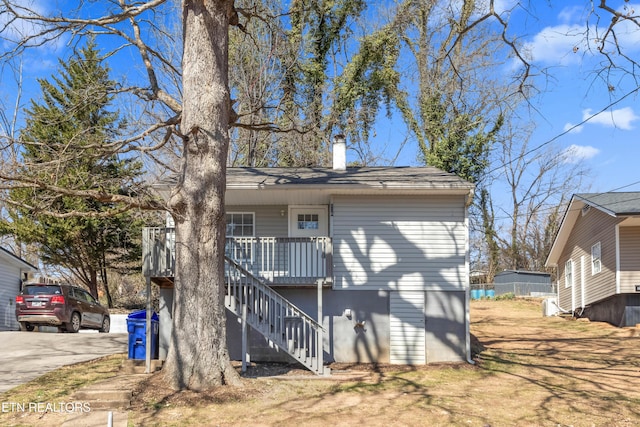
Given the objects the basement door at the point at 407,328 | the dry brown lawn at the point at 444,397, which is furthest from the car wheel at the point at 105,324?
the basement door at the point at 407,328

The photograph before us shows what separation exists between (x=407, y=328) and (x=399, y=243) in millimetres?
2050

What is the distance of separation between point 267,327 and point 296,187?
3.28 m

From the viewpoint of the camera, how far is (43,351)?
14.2 metres

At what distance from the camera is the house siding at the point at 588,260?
19453 millimetres

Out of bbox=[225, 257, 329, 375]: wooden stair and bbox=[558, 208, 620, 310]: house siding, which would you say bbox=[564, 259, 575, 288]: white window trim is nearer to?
bbox=[558, 208, 620, 310]: house siding

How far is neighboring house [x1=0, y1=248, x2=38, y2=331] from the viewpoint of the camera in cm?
2405

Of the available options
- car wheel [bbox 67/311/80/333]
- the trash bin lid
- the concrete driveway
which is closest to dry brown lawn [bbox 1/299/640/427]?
the trash bin lid

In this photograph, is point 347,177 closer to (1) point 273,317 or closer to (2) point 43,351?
(1) point 273,317

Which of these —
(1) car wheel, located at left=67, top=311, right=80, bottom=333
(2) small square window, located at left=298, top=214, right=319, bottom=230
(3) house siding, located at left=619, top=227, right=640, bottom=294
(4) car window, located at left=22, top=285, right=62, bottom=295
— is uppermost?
(2) small square window, located at left=298, top=214, right=319, bottom=230

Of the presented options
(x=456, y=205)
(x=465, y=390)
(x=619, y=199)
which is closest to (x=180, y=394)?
(x=465, y=390)

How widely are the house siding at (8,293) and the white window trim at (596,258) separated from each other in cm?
2332

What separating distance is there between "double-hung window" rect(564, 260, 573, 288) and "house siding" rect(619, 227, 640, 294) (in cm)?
560

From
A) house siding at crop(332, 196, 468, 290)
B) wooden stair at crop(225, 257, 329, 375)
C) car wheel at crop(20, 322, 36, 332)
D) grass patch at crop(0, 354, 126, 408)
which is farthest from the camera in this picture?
car wheel at crop(20, 322, 36, 332)

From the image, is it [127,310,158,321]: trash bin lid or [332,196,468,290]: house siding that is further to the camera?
[332,196,468,290]: house siding
